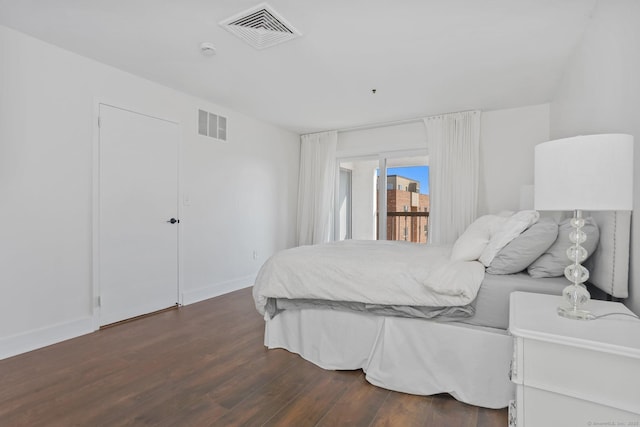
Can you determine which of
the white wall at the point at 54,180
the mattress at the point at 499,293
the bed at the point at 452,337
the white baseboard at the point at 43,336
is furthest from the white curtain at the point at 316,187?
the mattress at the point at 499,293

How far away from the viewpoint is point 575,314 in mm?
1221

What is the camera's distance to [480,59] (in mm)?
2814

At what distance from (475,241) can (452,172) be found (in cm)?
232

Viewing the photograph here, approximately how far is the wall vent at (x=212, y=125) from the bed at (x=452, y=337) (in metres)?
2.49

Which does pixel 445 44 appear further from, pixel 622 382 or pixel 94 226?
pixel 94 226

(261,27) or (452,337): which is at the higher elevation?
(261,27)

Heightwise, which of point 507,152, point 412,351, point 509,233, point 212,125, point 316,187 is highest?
point 212,125

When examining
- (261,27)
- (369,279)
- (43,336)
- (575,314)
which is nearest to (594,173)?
(575,314)

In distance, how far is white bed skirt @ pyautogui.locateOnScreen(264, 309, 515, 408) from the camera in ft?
5.78

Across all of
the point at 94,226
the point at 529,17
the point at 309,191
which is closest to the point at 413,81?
the point at 529,17

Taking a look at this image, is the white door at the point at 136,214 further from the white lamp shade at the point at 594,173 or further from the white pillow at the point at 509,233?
the white lamp shade at the point at 594,173

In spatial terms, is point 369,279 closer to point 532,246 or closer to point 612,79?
point 532,246

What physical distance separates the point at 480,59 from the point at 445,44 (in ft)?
1.59

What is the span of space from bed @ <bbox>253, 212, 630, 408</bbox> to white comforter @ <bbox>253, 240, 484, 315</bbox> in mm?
32
